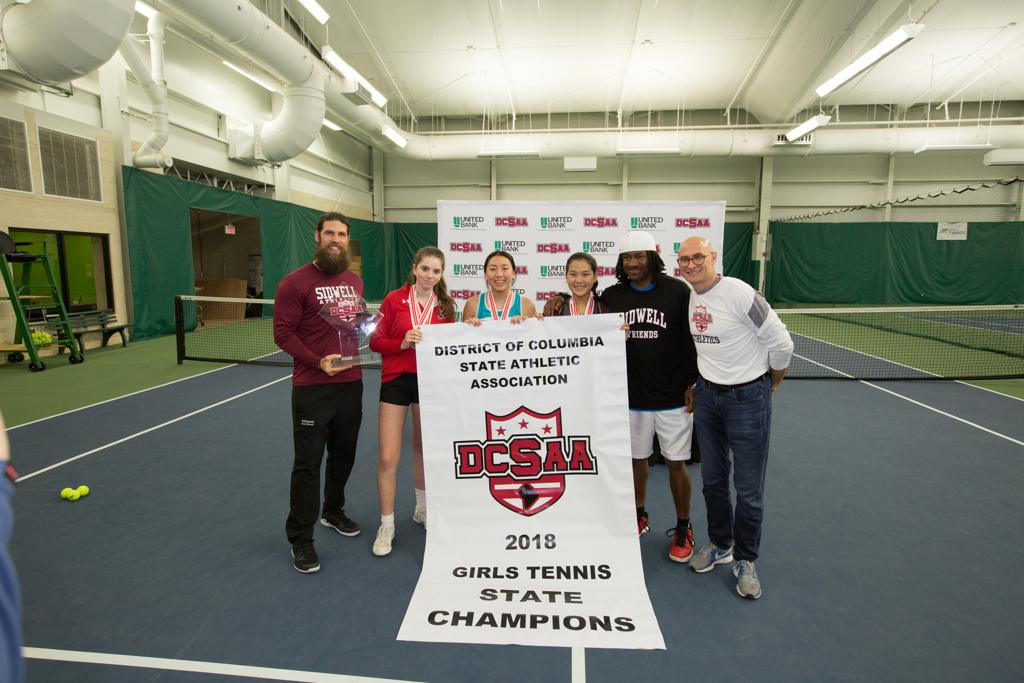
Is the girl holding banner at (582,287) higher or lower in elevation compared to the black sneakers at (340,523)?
higher

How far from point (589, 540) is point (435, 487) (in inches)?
40.0

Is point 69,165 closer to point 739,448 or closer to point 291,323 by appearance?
point 291,323

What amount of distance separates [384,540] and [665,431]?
201cm

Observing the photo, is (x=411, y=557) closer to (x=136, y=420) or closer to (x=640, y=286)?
(x=640, y=286)

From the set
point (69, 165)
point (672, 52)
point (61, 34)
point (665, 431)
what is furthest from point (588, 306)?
point (672, 52)

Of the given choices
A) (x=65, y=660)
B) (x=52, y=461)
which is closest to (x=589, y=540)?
(x=65, y=660)

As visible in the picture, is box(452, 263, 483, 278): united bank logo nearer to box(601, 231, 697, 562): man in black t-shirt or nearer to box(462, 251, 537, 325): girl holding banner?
box(462, 251, 537, 325): girl holding banner

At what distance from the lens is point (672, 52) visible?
49.3ft

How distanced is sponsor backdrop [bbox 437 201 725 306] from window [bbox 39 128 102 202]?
7.85m

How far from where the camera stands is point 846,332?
14445mm

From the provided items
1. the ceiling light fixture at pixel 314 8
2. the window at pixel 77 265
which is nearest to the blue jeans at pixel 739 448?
the ceiling light fixture at pixel 314 8

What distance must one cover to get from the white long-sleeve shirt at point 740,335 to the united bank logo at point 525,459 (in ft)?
3.11

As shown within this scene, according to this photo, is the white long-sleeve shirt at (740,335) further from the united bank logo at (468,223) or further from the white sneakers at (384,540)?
the united bank logo at (468,223)

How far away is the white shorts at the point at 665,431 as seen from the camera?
3422mm
